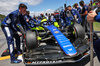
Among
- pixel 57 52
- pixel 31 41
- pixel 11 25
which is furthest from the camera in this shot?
pixel 11 25

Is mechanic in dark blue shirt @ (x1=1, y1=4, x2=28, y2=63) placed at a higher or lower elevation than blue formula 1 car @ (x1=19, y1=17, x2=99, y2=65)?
higher

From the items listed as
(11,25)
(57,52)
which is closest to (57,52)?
(57,52)

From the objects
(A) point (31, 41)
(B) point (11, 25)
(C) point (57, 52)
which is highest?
(B) point (11, 25)

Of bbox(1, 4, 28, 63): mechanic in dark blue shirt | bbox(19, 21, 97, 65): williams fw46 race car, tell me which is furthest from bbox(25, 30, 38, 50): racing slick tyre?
bbox(1, 4, 28, 63): mechanic in dark blue shirt

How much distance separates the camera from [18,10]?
9.88 feet

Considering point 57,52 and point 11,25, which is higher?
point 11,25


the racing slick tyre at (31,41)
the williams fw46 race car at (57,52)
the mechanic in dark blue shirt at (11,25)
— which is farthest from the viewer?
the mechanic in dark blue shirt at (11,25)

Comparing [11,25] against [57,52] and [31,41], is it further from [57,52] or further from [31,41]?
[57,52]

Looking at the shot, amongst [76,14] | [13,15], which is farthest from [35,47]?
[76,14]

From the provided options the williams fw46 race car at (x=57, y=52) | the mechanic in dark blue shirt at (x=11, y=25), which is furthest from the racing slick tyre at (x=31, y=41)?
the mechanic in dark blue shirt at (x=11, y=25)

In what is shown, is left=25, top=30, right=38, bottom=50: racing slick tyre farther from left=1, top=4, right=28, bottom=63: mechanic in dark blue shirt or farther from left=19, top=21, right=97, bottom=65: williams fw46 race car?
left=1, top=4, right=28, bottom=63: mechanic in dark blue shirt

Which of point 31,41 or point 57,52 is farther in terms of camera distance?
point 31,41

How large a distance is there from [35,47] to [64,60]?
3.35ft

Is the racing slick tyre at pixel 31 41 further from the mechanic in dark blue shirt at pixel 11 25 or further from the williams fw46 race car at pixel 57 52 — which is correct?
the mechanic in dark blue shirt at pixel 11 25
